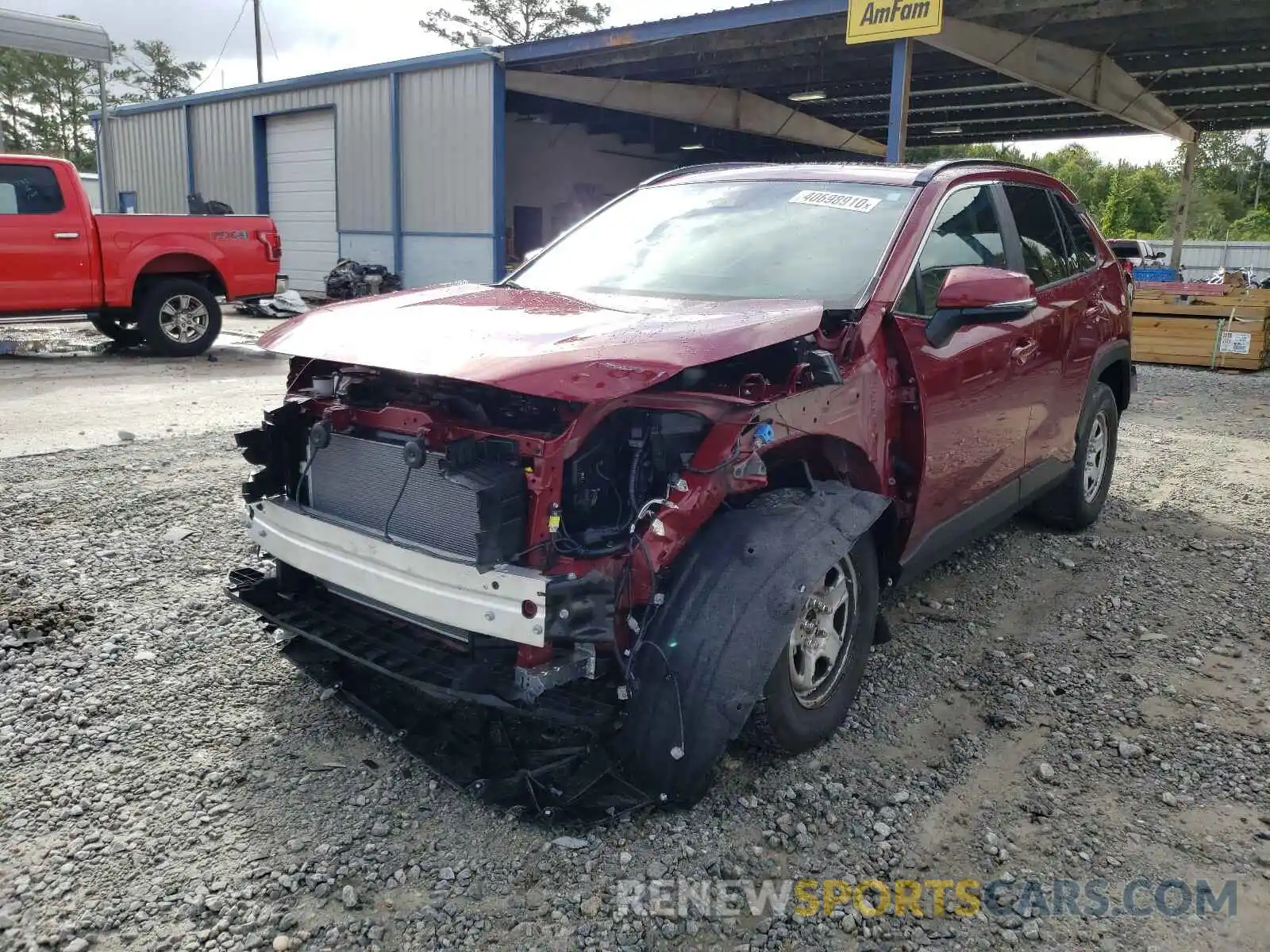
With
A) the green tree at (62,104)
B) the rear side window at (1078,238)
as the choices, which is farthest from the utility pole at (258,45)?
the rear side window at (1078,238)

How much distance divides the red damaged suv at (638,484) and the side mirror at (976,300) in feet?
0.03

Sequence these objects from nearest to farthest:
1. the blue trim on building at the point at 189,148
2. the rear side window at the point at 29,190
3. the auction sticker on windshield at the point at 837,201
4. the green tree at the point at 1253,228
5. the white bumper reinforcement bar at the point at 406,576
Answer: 1. the white bumper reinforcement bar at the point at 406,576
2. the auction sticker on windshield at the point at 837,201
3. the rear side window at the point at 29,190
4. the blue trim on building at the point at 189,148
5. the green tree at the point at 1253,228

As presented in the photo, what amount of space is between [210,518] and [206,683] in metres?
2.01

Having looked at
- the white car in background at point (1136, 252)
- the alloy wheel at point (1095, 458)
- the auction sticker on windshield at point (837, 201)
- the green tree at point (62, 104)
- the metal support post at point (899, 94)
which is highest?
the green tree at point (62, 104)

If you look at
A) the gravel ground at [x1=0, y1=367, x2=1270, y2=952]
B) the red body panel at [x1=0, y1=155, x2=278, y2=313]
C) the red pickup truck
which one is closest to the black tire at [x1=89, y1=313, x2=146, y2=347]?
the red pickup truck

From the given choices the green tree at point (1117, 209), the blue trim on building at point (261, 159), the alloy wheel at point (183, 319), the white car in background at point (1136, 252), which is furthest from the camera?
the green tree at point (1117, 209)

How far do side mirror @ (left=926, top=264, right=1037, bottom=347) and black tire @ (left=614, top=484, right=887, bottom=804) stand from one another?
109cm

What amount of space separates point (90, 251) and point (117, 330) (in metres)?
1.27

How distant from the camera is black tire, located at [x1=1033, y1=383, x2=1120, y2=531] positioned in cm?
524

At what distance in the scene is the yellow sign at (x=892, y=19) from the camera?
11258 mm

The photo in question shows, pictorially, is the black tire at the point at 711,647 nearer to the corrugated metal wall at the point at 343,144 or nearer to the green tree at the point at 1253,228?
the corrugated metal wall at the point at 343,144

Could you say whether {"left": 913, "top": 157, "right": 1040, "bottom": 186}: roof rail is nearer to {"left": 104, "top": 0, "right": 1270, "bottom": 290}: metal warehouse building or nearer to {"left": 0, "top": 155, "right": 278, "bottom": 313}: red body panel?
{"left": 104, "top": 0, "right": 1270, "bottom": 290}: metal warehouse building

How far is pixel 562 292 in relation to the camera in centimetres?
382

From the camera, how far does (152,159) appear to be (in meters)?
23.6
